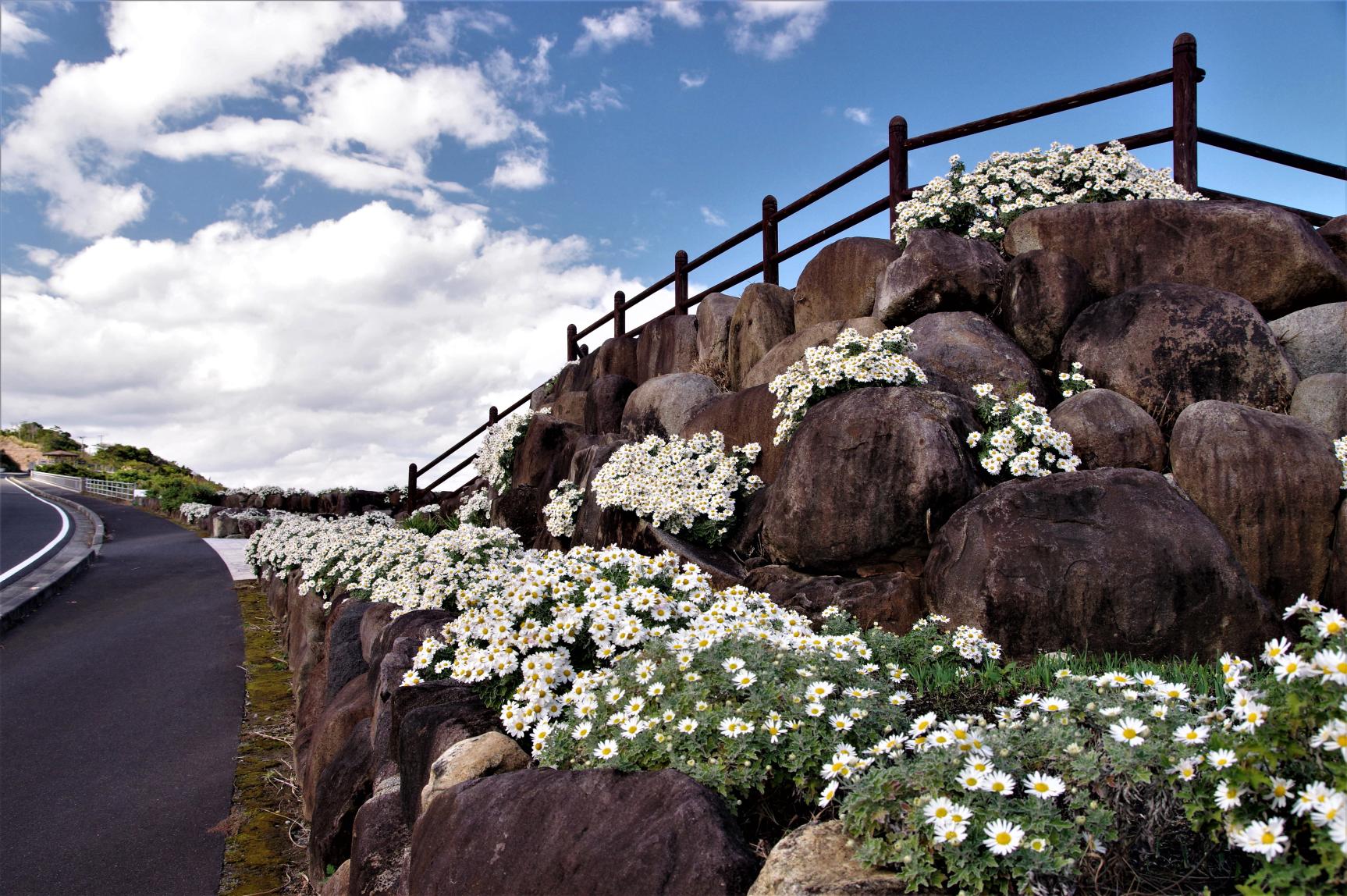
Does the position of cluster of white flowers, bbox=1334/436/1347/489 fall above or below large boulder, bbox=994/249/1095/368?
below

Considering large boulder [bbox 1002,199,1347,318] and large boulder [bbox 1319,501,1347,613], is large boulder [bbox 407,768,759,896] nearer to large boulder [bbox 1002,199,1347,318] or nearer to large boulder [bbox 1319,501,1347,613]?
large boulder [bbox 1319,501,1347,613]

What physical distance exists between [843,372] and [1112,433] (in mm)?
1948

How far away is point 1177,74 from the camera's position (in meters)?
8.55

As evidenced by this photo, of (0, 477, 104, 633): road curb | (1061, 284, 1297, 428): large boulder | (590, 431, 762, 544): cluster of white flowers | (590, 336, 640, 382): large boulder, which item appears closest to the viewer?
(1061, 284, 1297, 428): large boulder

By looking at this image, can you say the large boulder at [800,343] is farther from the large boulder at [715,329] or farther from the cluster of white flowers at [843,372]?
the large boulder at [715,329]

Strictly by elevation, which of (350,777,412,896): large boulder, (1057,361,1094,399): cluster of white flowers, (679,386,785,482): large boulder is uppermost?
(1057,361,1094,399): cluster of white flowers

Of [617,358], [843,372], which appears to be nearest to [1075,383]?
[843,372]

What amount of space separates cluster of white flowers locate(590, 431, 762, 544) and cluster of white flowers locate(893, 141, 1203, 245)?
122 inches

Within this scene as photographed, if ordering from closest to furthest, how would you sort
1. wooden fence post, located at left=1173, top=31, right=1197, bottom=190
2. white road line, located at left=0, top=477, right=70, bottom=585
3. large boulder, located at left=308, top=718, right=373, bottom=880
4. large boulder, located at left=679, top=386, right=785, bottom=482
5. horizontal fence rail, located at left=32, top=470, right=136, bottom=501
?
large boulder, located at left=308, top=718, right=373, bottom=880 < large boulder, located at left=679, top=386, right=785, bottom=482 < wooden fence post, located at left=1173, top=31, right=1197, bottom=190 < white road line, located at left=0, top=477, right=70, bottom=585 < horizontal fence rail, located at left=32, top=470, right=136, bottom=501

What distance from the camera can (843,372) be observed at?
6.47 metres

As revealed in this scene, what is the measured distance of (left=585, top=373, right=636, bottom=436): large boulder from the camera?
13.3 metres

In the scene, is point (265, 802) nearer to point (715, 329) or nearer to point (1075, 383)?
point (1075, 383)

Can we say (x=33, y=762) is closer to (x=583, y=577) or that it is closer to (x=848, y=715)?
(x=583, y=577)

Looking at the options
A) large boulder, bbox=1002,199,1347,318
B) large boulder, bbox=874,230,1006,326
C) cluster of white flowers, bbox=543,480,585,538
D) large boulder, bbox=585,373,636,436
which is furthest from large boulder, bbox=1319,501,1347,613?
large boulder, bbox=585,373,636,436
